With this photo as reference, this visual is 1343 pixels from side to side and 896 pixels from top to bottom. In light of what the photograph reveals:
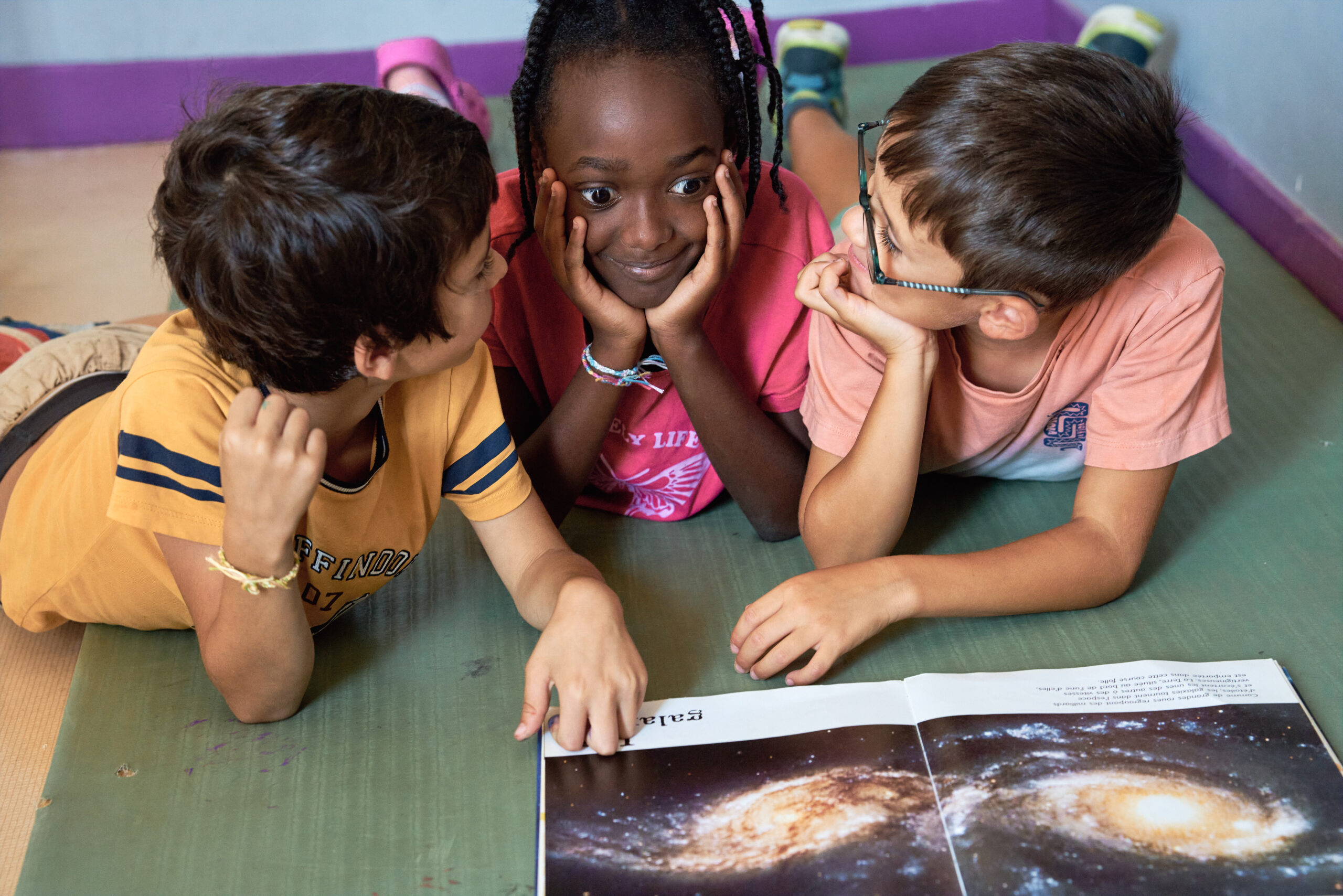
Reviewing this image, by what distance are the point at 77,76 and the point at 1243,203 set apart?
7.46 ft

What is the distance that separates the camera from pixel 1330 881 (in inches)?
28.0

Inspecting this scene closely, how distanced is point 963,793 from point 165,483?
2.05ft

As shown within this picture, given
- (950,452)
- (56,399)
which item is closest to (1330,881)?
(950,452)

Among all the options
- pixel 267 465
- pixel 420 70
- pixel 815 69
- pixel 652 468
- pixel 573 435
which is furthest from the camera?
pixel 815 69

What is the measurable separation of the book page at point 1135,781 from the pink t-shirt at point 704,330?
38 cm

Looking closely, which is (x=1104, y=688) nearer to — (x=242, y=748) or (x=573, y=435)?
(x=573, y=435)

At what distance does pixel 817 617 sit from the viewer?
0.88 m

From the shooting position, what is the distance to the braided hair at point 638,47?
3.05ft

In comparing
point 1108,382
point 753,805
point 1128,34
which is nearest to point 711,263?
point 1108,382

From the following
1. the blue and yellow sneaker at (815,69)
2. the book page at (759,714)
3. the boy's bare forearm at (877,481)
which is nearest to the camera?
the book page at (759,714)

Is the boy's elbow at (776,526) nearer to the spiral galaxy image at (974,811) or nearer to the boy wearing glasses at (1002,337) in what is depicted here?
the boy wearing glasses at (1002,337)

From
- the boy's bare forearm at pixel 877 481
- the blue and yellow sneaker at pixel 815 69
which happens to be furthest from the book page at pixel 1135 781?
the blue and yellow sneaker at pixel 815 69

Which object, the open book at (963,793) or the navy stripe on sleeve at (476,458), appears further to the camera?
the navy stripe on sleeve at (476,458)

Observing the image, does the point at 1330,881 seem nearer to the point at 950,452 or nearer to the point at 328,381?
the point at 950,452
